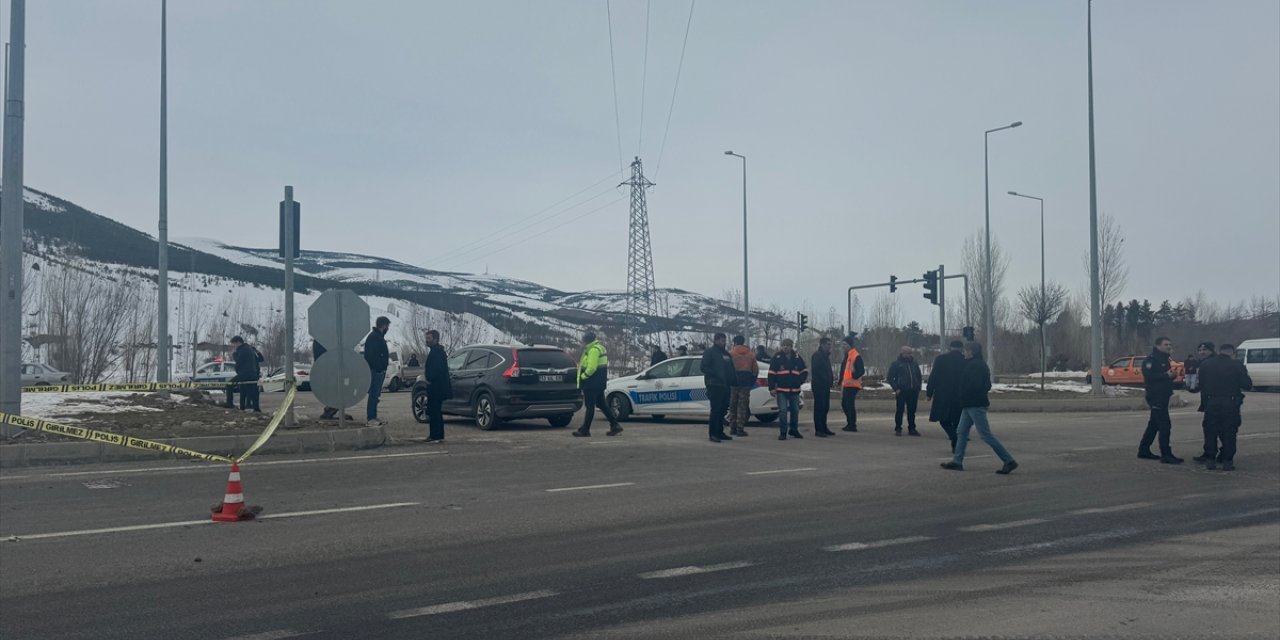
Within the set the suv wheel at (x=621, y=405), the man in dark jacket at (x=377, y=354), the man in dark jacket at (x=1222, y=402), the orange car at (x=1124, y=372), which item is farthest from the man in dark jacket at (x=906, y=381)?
the orange car at (x=1124, y=372)

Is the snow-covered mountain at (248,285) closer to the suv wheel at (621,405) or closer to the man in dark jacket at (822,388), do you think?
the suv wheel at (621,405)

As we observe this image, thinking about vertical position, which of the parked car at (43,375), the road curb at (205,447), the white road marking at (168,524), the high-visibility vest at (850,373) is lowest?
the white road marking at (168,524)

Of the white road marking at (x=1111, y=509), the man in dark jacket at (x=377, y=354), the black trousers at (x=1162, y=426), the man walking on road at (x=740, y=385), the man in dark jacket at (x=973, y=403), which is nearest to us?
the white road marking at (x=1111, y=509)

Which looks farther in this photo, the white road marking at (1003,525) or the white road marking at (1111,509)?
the white road marking at (1111,509)

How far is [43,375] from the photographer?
4559 cm

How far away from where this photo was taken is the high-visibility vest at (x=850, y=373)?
735 inches

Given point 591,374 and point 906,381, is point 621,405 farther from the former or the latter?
point 906,381

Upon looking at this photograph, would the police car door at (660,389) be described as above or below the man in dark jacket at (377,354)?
below

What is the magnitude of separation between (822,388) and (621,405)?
201 inches

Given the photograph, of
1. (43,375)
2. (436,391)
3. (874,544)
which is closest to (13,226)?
(436,391)

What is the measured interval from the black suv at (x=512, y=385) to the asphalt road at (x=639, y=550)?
4385 millimetres

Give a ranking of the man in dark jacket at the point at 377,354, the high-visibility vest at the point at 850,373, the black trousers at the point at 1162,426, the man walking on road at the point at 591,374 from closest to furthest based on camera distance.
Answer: the black trousers at the point at 1162,426 < the man walking on road at the point at 591,374 < the man in dark jacket at the point at 377,354 < the high-visibility vest at the point at 850,373

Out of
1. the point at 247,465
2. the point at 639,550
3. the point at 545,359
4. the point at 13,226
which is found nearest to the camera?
the point at 639,550

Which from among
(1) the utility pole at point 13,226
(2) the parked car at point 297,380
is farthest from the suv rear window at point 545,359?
(2) the parked car at point 297,380
